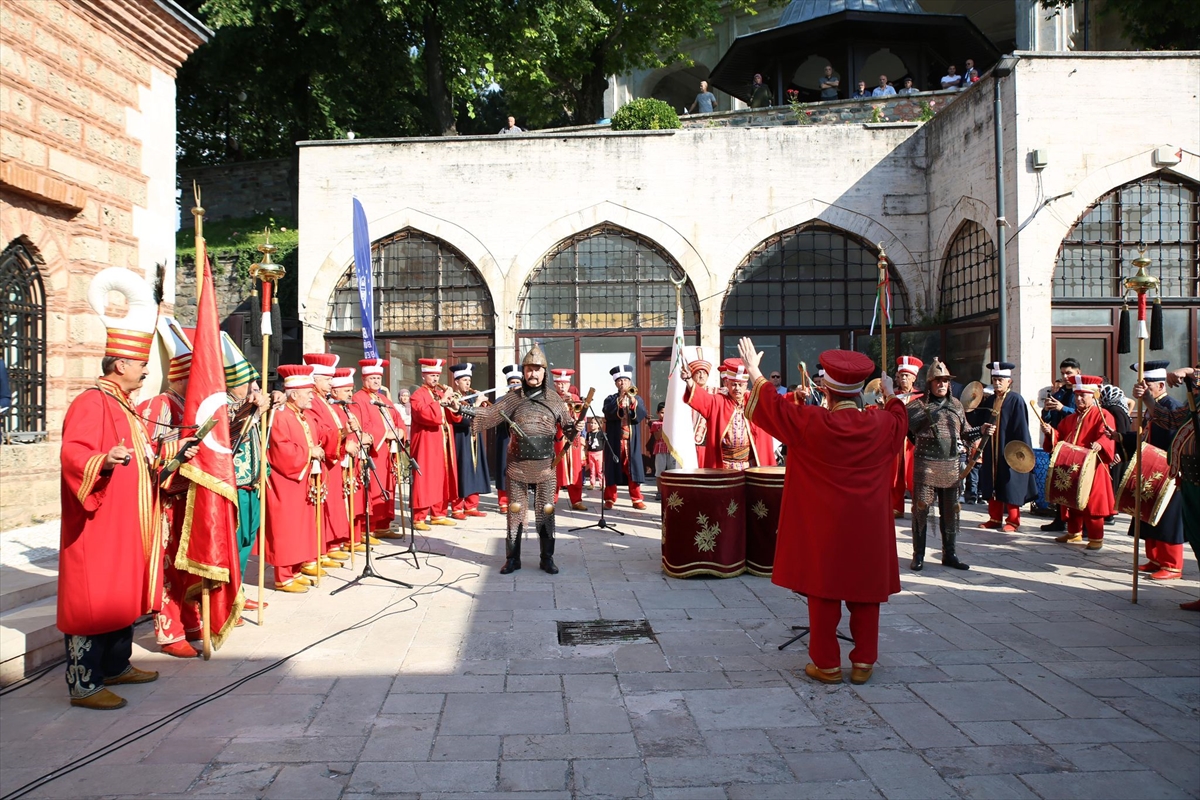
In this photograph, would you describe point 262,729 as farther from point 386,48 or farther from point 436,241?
point 386,48

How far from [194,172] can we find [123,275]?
2196 centimetres

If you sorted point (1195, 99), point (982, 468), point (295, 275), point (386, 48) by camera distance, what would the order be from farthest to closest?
point (386, 48) < point (295, 275) < point (1195, 99) < point (982, 468)

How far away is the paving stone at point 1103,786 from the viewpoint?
354cm

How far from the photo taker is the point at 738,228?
16.5 m

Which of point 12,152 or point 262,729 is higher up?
point 12,152

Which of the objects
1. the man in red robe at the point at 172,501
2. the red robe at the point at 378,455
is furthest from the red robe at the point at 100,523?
the red robe at the point at 378,455

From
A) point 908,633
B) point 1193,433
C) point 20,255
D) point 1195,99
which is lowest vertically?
point 908,633

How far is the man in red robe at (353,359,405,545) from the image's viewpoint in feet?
30.8

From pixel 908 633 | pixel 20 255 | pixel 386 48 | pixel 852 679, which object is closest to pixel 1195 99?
pixel 908 633

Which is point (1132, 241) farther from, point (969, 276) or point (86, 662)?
point (86, 662)

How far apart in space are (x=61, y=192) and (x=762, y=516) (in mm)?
7851

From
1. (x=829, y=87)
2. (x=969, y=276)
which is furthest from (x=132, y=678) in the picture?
(x=829, y=87)

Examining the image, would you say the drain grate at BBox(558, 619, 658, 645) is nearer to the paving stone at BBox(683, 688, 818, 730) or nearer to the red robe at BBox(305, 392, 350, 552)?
the paving stone at BBox(683, 688, 818, 730)

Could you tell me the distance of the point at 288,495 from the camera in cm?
716
